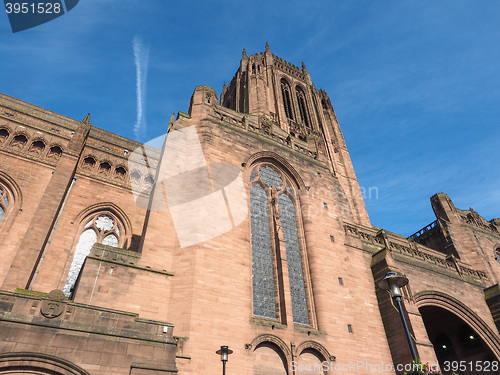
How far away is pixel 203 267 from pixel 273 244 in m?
4.44

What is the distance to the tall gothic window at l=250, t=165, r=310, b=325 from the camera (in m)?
14.1

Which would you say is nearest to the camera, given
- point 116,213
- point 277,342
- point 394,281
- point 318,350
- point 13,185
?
point 394,281

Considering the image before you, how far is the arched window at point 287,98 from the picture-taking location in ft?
138

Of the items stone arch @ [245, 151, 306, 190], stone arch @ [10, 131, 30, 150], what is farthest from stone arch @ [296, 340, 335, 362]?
stone arch @ [10, 131, 30, 150]

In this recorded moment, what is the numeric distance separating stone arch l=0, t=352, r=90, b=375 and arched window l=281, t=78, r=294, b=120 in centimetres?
3713

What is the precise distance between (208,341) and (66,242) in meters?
9.31

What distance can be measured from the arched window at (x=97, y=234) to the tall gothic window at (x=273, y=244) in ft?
25.0

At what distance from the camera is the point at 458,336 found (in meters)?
22.4

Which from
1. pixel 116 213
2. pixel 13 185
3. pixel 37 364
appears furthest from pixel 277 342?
pixel 13 185

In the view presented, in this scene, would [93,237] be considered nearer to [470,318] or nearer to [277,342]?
[277,342]

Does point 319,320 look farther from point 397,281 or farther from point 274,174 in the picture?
point 274,174

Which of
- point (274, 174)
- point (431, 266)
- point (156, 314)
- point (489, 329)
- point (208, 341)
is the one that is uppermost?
point (274, 174)

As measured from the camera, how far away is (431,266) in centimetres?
2062

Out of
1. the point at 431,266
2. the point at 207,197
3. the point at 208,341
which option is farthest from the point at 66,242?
the point at 431,266
